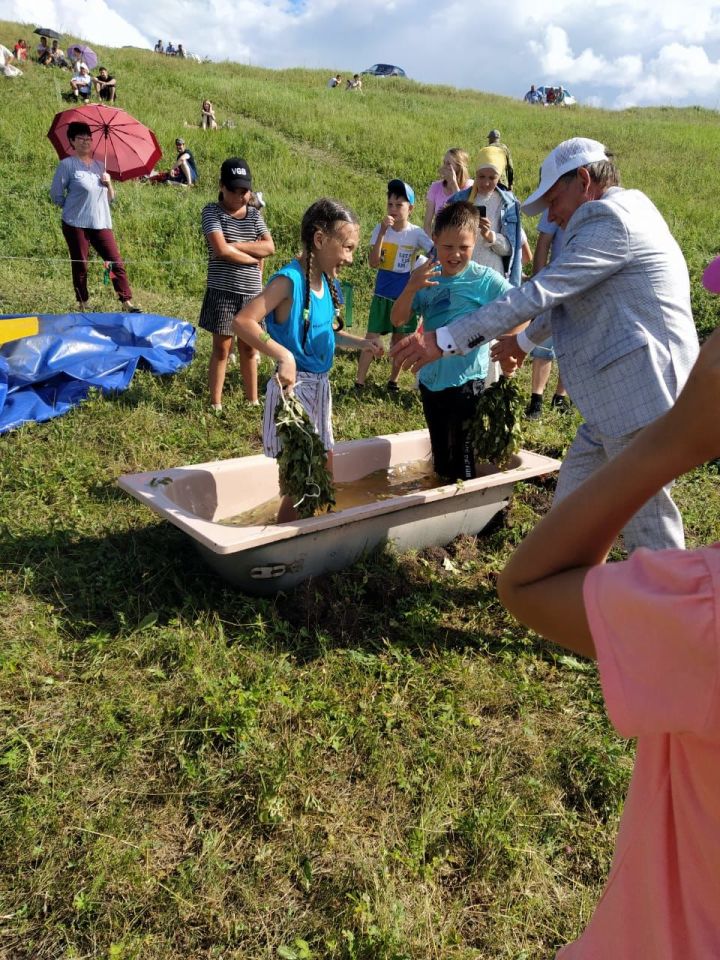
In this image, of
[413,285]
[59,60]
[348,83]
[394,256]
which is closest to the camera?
[413,285]

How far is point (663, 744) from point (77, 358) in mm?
6447

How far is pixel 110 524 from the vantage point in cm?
463

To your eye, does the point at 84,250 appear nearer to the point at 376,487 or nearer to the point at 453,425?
the point at 376,487

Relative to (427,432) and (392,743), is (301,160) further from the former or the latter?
(392,743)

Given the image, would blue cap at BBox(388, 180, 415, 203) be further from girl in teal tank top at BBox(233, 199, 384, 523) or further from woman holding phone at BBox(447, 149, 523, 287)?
girl in teal tank top at BBox(233, 199, 384, 523)

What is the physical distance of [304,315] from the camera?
13.7 ft

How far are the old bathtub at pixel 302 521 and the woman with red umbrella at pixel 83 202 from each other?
5.43 meters

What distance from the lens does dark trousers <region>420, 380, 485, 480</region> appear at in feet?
15.8

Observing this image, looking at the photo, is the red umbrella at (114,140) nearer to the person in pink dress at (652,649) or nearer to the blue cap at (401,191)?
the blue cap at (401,191)

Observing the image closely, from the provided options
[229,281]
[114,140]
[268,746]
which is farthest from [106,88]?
[268,746]

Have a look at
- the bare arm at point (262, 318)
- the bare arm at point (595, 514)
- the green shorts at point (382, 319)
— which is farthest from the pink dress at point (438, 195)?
the bare arm at point (595, 514)

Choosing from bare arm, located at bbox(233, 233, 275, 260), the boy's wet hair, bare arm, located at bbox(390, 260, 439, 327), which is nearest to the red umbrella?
bare arm, located at bbox(233, 233, 275, 260)

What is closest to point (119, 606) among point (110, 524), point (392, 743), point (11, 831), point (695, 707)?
point (110, 524)

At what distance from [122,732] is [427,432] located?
3.26 m
